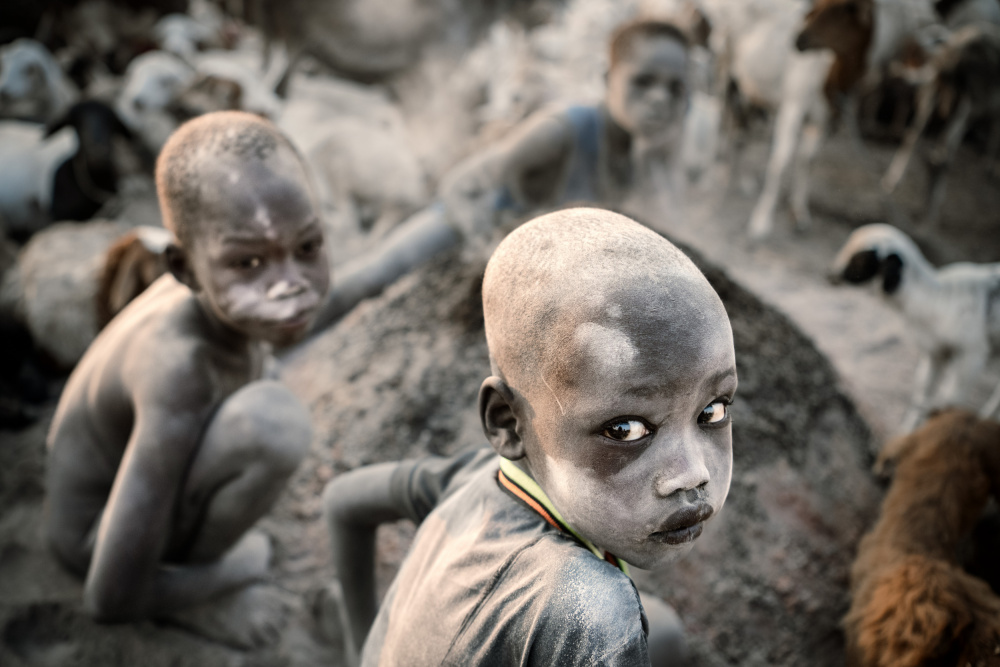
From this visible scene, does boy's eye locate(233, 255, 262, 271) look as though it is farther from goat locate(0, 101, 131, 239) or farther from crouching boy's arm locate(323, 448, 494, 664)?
goat locate(0, 101, 131, 239)

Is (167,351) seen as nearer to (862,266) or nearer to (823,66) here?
(862,266)

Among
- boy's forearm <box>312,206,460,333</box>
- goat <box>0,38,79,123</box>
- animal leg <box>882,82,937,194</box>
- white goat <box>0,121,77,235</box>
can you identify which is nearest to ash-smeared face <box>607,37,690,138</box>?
boy's forearm <box>312,206,460,333</box>

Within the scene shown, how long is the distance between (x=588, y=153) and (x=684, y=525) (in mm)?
2041

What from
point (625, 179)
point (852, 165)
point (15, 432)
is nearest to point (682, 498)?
point (625, 179)

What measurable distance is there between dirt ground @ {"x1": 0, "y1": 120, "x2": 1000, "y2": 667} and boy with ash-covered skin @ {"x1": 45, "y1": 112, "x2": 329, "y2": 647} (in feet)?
0.71

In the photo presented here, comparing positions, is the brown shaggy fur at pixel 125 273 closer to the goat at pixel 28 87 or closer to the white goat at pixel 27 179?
the white goat at pixel 27 179

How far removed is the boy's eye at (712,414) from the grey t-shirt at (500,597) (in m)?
0.21

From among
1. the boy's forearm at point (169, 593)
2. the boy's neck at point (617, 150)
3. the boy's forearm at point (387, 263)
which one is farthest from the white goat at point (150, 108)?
the boy's forearm at point (169, 593)

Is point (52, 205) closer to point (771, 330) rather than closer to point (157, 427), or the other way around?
point (157, 427)

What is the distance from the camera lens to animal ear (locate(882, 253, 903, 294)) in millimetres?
2340

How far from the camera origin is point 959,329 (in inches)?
91.7

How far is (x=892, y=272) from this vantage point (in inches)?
92.4

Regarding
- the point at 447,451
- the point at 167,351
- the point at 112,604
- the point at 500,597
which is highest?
the point at 500,597

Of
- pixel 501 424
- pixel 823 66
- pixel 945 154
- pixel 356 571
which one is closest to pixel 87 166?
pixel 356 571
